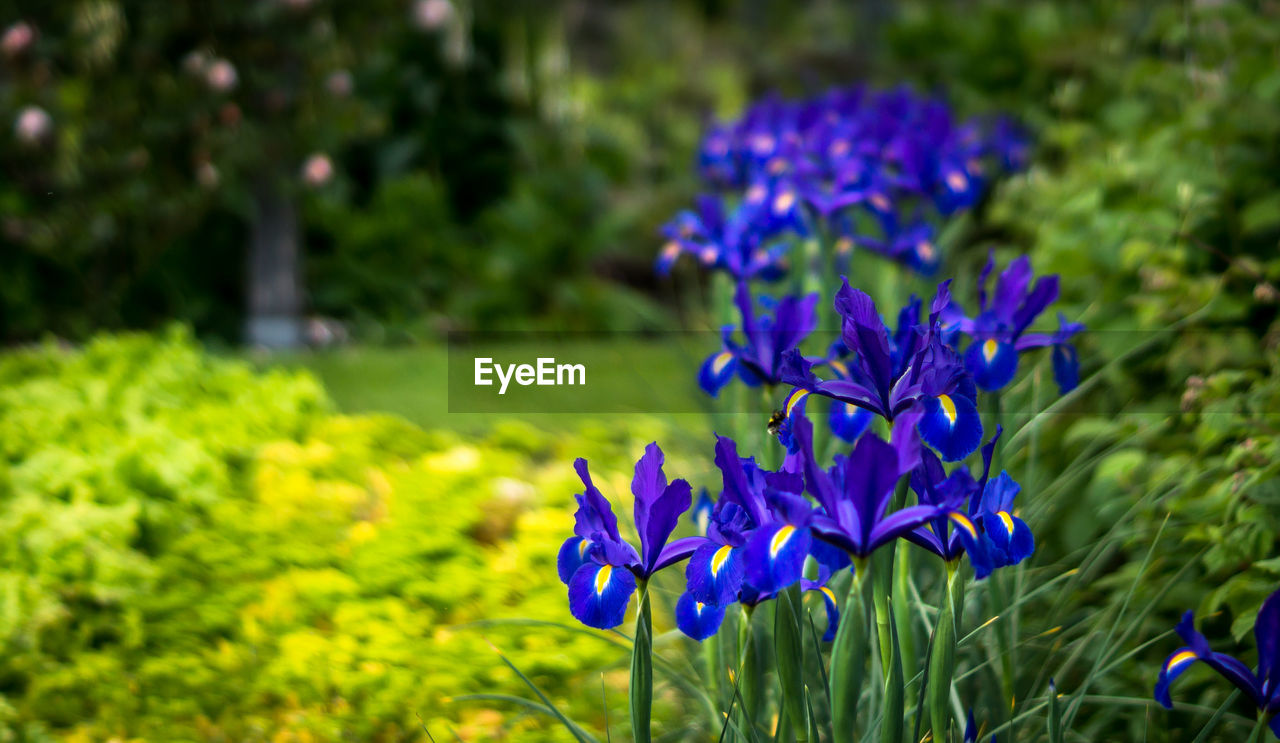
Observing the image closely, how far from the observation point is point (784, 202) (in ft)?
7.88

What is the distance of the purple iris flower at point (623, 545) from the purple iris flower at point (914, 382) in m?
0.19

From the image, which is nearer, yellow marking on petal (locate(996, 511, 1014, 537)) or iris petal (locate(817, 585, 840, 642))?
yellow marking on petal (locate(996, 511, 1014, 537))

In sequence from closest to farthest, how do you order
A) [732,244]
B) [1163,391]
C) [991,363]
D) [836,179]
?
[991,363]
[732,244]
[1163,391]
[836,179]

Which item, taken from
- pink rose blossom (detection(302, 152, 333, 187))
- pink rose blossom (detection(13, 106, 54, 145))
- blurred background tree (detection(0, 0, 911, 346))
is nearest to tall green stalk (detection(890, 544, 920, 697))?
blurred background tree (detection(0, 0, 911, 346))

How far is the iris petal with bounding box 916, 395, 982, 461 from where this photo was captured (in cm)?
97

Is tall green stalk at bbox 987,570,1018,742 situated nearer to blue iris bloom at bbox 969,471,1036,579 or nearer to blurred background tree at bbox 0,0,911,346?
blue iris bloom at bbox 969,471,1036,579

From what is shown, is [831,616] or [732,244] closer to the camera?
[831,616]

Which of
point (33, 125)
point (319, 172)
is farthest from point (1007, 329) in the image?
point (33, 125)

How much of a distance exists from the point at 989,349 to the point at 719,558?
21.8 inches

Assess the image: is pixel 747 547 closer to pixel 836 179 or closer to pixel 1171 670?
pixel 1171 670

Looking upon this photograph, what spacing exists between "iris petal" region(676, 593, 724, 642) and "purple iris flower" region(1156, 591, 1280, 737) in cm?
47

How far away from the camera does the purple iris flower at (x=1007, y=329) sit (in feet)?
4.10

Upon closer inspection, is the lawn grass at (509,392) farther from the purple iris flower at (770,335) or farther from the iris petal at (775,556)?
the iris petal at (775,556)

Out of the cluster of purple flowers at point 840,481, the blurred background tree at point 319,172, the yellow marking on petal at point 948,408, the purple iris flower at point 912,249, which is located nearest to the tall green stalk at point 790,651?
the cluster of purple flowers at point 840,481
